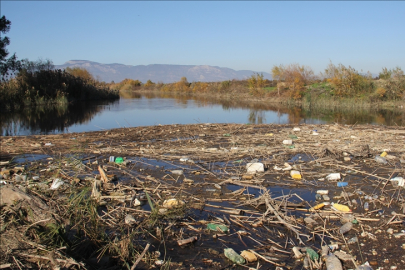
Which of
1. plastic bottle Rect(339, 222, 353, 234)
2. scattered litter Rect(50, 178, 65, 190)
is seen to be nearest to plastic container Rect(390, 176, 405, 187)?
plastic bottle Rect(339, 222, 353, 234)

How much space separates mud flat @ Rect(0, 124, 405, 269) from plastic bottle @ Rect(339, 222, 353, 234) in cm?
1

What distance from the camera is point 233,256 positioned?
2895 mm

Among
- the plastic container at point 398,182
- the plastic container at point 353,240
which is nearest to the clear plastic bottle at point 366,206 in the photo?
the plastic container at point 353,240

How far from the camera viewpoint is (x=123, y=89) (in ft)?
220

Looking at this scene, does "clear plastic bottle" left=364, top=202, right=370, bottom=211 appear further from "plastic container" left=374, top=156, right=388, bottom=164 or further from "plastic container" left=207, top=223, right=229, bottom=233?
"plastic container" left=374, top=156, right=388, bottom=164

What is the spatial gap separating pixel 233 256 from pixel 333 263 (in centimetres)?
89

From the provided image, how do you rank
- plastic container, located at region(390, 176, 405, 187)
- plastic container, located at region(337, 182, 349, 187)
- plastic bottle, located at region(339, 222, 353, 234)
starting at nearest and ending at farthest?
plastic bottle, located at region(339, 222, 353, 234)
plastic container, located at region(390, 176, 405, 187)
plastic container, located at region(337, 182, 349, 187)

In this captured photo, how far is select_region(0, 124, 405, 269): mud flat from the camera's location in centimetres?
281

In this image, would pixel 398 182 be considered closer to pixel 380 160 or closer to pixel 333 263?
pixel 380 160

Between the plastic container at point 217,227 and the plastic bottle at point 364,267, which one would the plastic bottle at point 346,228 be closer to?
the plastic bottle at point 364,267

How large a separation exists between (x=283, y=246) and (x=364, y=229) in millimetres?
1048

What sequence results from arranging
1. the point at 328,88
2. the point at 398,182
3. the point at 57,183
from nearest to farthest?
the point at 57,183
the point at 398,182
the point at 328,88

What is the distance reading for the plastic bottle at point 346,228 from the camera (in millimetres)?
3414

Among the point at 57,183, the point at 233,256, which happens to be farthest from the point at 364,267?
the point at 57,183
